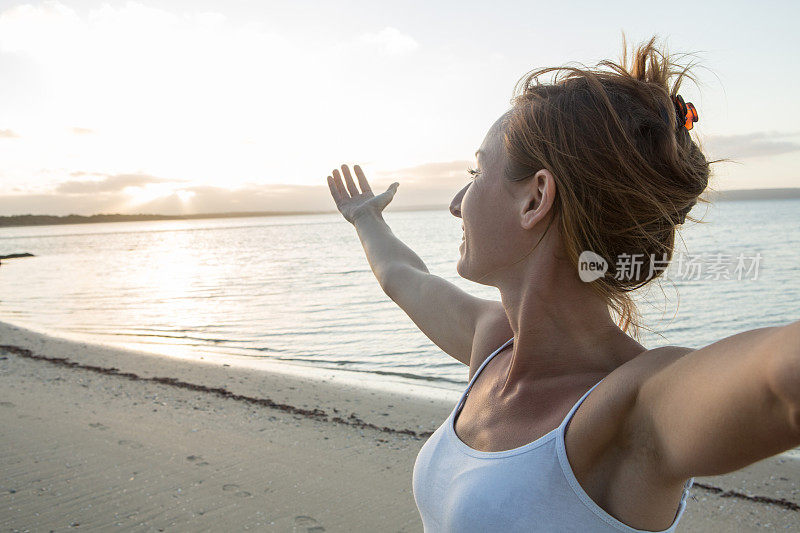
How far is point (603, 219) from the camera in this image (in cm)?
143

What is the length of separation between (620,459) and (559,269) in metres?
0.51

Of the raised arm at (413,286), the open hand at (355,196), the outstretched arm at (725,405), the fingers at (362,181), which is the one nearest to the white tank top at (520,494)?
the outstretched arm at (725,405)

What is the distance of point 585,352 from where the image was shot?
4.94 ft

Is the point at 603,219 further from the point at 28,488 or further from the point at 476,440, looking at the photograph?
the point at 28,488

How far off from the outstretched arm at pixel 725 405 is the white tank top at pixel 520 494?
183mm

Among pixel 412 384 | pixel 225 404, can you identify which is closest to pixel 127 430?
pixel 225 404

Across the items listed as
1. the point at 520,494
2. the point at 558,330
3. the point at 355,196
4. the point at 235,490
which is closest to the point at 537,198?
the point at 558,330

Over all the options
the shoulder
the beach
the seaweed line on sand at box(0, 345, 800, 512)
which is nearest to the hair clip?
the shoulder

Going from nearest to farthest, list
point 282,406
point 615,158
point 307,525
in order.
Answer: point 615,158 < point 307,525 < point 282,406

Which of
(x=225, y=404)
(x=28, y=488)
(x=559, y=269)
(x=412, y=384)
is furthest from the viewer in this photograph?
(x=412, y=384)

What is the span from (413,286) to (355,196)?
701 millimetres

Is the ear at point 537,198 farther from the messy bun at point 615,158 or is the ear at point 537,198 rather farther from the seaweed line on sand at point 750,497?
the seaweed line on sand at point 750,497

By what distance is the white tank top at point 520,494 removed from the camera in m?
1.23

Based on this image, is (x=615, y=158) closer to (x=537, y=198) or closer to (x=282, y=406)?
(x=537, y=198)
